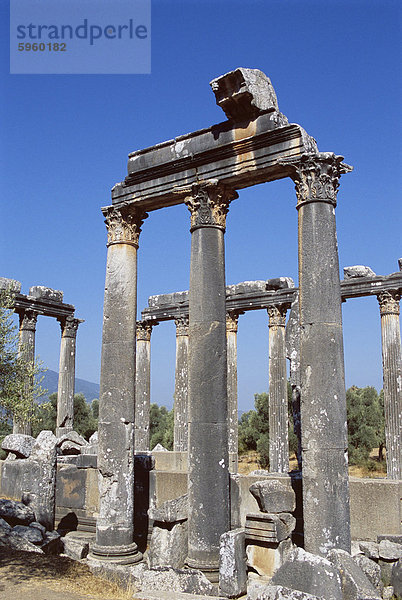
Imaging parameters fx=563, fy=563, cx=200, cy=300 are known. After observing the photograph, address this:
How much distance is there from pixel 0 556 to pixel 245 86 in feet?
33.7

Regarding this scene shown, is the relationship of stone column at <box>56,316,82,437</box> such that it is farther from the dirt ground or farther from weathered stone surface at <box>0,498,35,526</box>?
the dirt ground

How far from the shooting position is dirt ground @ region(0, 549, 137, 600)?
901 cm

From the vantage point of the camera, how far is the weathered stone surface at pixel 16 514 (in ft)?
44.7

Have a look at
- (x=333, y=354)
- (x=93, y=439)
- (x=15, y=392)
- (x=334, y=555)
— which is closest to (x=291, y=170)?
(x=333, y=354)

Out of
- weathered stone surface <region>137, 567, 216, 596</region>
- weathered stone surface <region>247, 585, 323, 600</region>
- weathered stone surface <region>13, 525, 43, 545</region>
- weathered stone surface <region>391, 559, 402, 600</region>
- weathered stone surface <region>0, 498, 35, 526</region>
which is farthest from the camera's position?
weathered stone surface <region>0, 498, 35, 526</region>

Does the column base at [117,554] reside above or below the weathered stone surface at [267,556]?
below

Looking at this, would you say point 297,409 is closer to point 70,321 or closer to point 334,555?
point 334,555

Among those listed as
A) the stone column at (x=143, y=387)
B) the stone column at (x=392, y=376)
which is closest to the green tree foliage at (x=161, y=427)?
the stone column at (x=143, y=387)

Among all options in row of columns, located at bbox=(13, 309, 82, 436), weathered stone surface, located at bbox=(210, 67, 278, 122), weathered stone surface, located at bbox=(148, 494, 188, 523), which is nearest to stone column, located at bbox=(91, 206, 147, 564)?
weathered stone surface, located at bbox=(148, 494, 188, 523)

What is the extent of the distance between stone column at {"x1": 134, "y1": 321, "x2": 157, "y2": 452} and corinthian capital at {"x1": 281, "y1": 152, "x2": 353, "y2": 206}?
57.8 feet

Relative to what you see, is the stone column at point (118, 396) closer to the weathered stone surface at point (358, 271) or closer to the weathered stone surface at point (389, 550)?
the weathered stone surface at point (389, 550)

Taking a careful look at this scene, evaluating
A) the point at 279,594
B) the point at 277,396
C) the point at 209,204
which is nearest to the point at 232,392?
the point at 277,396

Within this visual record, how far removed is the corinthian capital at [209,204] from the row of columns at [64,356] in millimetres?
16314

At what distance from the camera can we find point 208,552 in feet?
33.2
